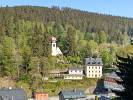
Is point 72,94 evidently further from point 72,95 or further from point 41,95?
point 41,95

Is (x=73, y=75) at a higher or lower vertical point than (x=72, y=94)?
higher

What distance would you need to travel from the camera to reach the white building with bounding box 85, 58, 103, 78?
70812 mm

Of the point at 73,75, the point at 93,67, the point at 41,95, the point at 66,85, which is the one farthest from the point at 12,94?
the point at 93,67

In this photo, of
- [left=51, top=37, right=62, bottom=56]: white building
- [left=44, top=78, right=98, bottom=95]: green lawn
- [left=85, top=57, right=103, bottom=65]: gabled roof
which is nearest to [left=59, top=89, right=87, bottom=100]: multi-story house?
[left=44, top=78, right=98, bottom=95]: green lawn

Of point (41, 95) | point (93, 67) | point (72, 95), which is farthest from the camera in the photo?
point (93, 67)

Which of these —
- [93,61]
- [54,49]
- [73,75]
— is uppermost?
[54,49]

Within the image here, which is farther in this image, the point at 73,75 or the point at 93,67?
the point at 93,67

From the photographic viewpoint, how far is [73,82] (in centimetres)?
6456

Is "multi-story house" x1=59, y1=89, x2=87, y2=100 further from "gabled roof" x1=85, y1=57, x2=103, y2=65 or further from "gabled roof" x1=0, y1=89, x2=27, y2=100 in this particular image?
"gabled roof" x1=85, y1=57, x2=103, y2=65

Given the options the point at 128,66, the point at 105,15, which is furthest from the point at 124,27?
the point at 128,66

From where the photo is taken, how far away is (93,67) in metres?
71.8

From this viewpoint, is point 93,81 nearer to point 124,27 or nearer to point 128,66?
point 128,66

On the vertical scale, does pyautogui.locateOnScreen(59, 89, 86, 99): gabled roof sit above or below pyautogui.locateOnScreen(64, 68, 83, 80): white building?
below

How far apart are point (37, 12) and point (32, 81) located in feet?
232
